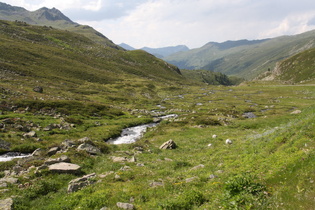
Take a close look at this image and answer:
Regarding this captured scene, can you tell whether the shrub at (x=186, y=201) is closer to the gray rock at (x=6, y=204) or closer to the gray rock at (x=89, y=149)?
the gray rock at (x=6, y=204)

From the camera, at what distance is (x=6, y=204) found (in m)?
12.3

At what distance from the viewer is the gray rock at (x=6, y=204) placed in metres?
11.9

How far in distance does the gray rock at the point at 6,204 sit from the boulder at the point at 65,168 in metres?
5.38

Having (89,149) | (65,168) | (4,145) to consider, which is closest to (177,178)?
(65,168)

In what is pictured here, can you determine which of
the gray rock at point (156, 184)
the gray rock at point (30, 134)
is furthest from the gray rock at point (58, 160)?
the gray rock at point (30, 134)

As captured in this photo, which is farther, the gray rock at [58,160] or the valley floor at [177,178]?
the gray rock at [58,160]

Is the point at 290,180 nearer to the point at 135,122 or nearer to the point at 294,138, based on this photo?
the point at 294,138

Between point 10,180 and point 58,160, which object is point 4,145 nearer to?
point 58,160

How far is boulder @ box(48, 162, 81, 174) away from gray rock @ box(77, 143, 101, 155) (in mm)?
5704

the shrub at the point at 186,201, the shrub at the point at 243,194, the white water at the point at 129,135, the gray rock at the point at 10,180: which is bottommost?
the white water at the point at 129,135

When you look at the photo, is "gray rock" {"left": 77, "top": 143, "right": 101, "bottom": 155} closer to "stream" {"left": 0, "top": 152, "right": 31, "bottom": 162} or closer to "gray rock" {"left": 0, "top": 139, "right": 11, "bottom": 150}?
"stream" {"left": 0, "top": 152, "right": 31, "bottom": 162}

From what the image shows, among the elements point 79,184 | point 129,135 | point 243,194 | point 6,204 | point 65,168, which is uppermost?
point 243,194

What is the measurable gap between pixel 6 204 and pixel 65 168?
6.47 m

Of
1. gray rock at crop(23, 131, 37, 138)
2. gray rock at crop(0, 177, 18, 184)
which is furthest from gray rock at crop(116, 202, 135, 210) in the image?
gray rock at crop(23, 131, 37, 138)
